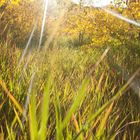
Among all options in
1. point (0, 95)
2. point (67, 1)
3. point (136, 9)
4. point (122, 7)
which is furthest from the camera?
point (67, 1)

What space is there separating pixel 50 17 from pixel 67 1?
420 inches

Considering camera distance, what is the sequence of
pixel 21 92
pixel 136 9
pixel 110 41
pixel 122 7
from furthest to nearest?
pixel 110 41 → pixel 122 7 → pixel 136 9 → pixel 21 92

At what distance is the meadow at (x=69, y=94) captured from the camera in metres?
0.64

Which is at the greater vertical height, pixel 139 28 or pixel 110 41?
pixel 139 28

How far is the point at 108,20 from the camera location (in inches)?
229

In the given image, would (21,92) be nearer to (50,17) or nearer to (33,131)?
(33,131)

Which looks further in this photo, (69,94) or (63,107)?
(69,94)

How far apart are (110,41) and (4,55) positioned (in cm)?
323

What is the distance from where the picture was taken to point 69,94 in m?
1.93

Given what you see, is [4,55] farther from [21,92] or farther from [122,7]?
[122,7]

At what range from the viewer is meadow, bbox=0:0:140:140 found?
64 cm

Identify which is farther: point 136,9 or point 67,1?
point 67,1

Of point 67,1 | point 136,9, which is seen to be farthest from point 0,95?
point 67,1

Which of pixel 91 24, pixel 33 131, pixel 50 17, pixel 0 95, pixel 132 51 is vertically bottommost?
pixel 50 17
